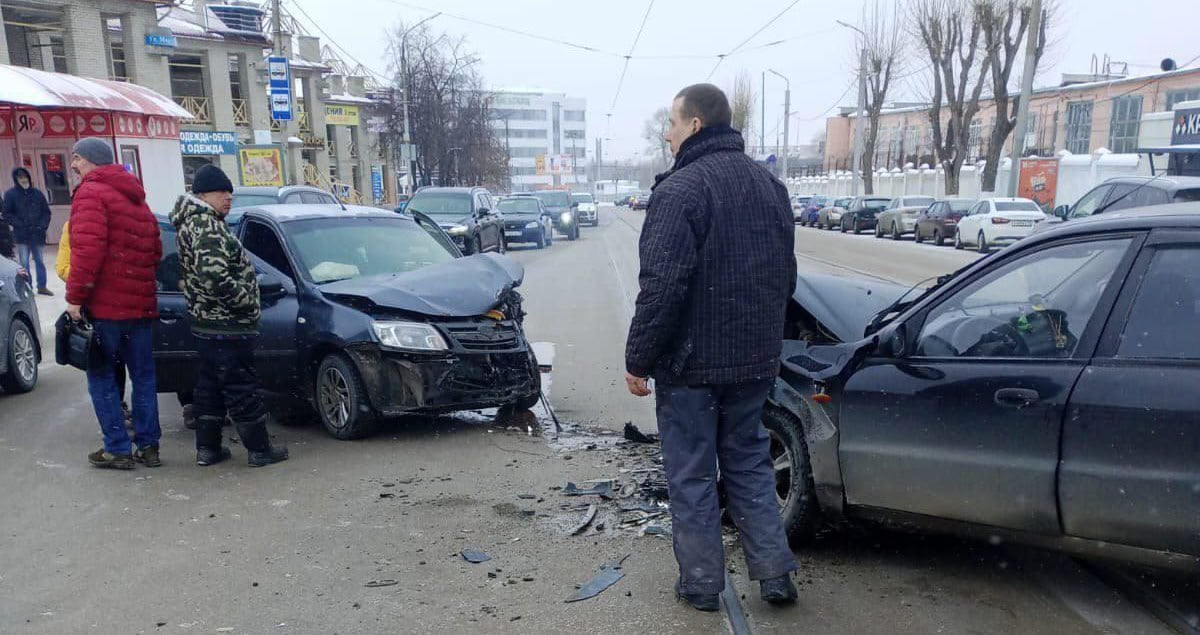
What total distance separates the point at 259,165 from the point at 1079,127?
4839cm

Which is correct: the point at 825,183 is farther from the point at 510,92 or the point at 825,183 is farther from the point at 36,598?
the point at 510,92

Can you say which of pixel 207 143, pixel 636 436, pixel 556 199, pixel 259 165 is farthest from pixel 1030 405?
pixel 207 143

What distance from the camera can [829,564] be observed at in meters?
3.94

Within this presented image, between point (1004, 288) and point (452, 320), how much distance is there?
3.59 metres

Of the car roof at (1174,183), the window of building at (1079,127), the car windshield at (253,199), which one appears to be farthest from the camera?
the window of building at (1079,127)

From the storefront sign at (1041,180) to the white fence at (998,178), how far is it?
0.68 feet

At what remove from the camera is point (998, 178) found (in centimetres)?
3941

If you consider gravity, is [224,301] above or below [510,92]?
below

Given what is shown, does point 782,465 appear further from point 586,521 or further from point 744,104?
point 744,104

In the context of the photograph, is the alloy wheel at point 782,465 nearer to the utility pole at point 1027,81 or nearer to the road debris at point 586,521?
the road debris at point 586,521

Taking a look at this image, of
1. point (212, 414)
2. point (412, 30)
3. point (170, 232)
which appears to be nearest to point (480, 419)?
point (212, 414)

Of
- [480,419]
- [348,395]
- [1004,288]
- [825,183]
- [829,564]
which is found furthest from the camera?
[825,183]

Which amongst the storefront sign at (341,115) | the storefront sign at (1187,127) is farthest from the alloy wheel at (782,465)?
the storefront sign at (341,115)

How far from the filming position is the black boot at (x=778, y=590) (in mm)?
3461
